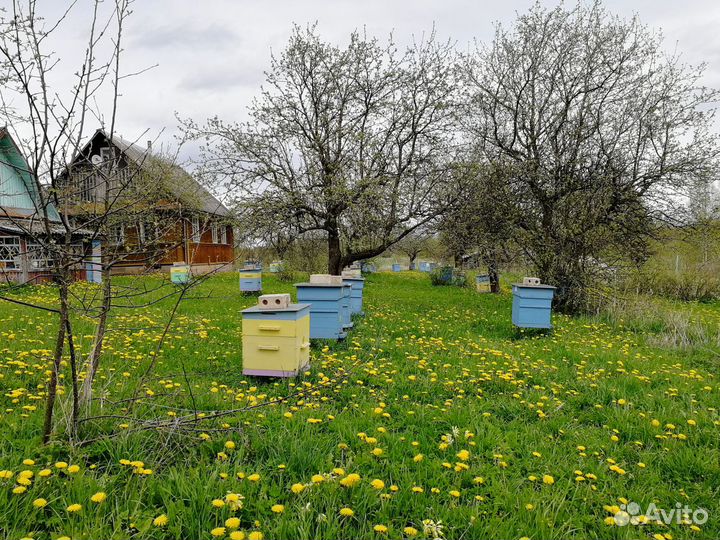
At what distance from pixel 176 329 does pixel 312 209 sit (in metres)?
5.43

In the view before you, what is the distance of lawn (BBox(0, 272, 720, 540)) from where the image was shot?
2045mm

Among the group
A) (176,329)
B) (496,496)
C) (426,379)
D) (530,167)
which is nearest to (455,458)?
(496,496)

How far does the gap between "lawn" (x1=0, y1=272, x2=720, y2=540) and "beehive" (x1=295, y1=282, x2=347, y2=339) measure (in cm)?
82

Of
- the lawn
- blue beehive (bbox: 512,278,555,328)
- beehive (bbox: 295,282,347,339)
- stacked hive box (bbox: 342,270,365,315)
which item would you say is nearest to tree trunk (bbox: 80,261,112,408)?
the lawn

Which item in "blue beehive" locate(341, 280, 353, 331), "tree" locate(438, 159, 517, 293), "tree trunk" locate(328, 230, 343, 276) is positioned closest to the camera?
"blue beehive" locate(341, 280, 353, 331)

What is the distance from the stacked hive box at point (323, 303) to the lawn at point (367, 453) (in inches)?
32.3

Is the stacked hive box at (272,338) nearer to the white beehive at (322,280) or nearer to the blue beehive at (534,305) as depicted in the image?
the white beehive at (322,280)

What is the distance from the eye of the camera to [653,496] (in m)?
2.48

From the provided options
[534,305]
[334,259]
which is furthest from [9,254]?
[334,259]

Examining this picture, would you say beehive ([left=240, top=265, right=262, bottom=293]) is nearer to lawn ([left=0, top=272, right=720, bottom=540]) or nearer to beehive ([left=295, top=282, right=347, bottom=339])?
beehive ([left=295, top=282, right=347, bottom=339])

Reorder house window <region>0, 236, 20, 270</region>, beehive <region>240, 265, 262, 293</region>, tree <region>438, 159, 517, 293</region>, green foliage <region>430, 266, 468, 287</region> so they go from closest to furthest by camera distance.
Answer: house window <region>0, 236, 20, 270</region> < tree <region>438, 159, 517, 293</region> < beehive <region>240, 265, 262, 293</region> < green foliage <region>430, 266, 468, 287</region>

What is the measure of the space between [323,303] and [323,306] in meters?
0.04

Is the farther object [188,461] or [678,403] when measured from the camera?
[678,403]

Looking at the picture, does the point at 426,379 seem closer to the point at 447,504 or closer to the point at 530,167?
the point at 447,504
